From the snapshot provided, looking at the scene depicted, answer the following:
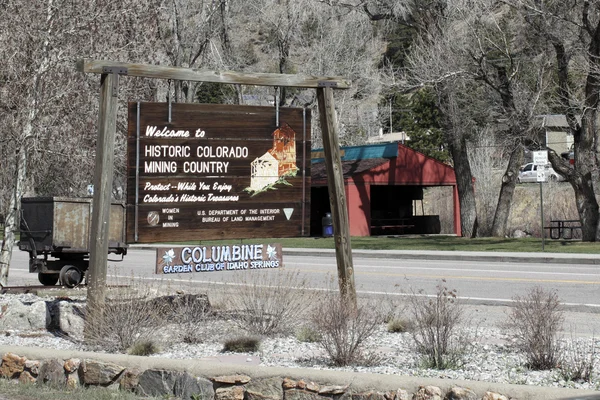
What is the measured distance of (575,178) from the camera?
98.8 ft

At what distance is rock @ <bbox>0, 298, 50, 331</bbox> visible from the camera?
10.0 m

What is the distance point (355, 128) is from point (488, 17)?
93.5 ft

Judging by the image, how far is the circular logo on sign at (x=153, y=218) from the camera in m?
9.57

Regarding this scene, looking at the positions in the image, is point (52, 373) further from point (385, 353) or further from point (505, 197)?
point (505, 197)

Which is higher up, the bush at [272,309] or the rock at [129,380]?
A: the bush at [272,309]

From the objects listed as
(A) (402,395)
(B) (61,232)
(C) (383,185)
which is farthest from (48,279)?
(C) (383,185)

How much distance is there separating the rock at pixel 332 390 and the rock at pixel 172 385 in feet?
3.10

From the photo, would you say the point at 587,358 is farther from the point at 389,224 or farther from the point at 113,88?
the point at 389,224

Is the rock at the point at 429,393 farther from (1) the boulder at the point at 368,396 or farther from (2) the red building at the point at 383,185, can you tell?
(2) the red building at the point at 383,185

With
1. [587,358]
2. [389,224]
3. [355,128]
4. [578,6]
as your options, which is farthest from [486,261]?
[355,128]

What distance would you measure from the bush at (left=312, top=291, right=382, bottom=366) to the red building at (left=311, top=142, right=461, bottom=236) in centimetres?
3054

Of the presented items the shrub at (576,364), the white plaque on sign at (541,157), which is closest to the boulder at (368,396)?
the shrub at (576,364)

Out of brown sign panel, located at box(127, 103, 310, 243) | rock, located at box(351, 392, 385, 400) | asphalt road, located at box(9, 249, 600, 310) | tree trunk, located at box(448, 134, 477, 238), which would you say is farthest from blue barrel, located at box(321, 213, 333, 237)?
rock, located at box(351, 392, 385, 400)

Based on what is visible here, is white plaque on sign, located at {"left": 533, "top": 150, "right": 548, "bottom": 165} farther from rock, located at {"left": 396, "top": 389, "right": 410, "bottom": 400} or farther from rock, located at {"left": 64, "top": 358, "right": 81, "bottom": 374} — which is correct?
rock, located at {"left": 396, "top": 389, "right": 410, "bottom": 400}
